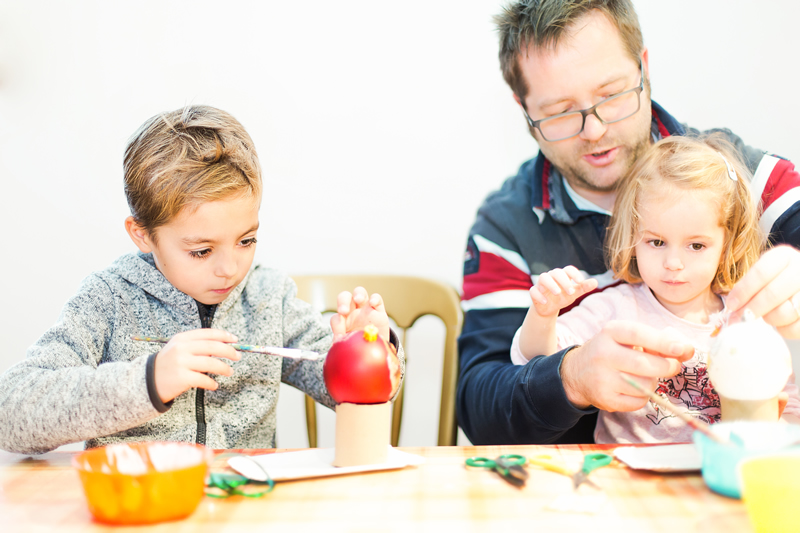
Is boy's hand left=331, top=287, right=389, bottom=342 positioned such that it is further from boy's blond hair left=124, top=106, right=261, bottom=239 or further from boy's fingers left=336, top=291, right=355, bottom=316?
boy's blond hair left=124, top=106, right=261, bottom=239

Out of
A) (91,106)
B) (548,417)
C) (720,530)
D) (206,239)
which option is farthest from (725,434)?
(91,106)

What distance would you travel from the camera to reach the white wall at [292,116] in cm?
170

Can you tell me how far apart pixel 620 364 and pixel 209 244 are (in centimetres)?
62

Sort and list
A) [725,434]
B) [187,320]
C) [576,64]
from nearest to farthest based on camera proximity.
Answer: [725,434] < [187,320] < [576,64]

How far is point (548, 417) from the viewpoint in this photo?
0.96m

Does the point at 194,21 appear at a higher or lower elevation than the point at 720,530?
higher

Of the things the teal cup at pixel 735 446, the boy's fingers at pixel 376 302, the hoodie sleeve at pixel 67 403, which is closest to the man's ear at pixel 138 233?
the hoodie sleeve at pixel 67 403

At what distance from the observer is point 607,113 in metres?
1.23

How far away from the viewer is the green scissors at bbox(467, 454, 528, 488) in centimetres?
70

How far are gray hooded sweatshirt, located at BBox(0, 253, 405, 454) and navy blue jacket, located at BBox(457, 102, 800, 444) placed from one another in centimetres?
22

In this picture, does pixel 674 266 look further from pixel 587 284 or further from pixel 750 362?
pixel 750 362

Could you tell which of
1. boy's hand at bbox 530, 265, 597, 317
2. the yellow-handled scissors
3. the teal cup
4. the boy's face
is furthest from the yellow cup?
the boy's face

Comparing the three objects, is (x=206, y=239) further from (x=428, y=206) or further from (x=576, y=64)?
(x=428, y=206)

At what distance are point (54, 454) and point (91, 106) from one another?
1143mm
